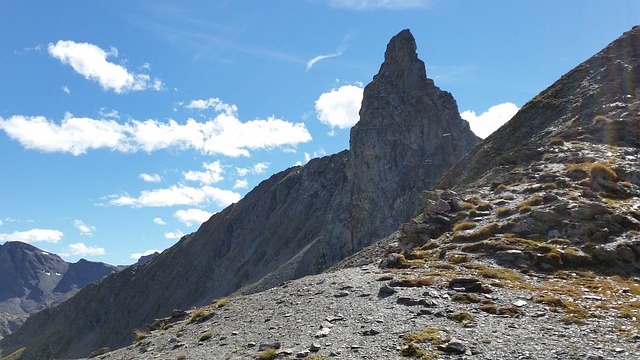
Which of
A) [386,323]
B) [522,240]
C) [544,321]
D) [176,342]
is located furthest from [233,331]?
[522,240]

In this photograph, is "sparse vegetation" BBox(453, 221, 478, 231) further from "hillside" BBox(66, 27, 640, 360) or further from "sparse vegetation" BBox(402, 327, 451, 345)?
"sparse vegetation" BBox(402, 327, 451, 345)

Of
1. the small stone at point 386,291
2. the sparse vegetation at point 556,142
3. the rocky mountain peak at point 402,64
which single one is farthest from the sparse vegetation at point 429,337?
the rocky mountain peak at point 402,64

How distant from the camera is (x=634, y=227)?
33844 millimetres

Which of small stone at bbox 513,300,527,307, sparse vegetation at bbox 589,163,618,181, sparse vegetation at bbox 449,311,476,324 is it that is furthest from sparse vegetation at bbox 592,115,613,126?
sparse vegetation at bbox 449,311,476,324

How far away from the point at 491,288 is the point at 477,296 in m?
1.70

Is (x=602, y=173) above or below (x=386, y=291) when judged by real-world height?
above

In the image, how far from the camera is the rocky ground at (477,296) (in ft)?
58.8

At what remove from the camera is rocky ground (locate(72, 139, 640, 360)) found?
17922 mm

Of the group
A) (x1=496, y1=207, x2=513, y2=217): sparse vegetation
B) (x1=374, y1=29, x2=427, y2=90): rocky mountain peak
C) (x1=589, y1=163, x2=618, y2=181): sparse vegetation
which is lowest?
(x1=496, y1=207, x2=513, y2=217): sparse vegetation

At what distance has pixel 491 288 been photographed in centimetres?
2458

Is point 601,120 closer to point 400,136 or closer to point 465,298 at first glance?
point 465,298

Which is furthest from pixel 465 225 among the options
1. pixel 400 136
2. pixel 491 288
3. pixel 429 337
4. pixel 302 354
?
pixel 400 136

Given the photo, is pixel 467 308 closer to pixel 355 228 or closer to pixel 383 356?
pixel 383 356

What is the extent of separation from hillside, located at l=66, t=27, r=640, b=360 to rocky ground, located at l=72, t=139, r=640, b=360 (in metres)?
0.09
